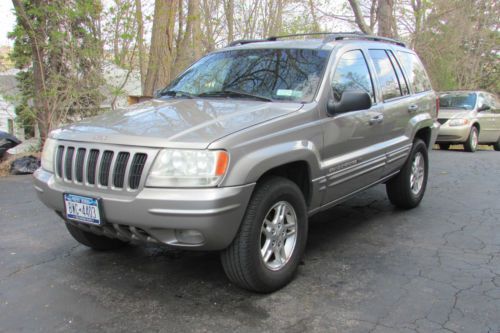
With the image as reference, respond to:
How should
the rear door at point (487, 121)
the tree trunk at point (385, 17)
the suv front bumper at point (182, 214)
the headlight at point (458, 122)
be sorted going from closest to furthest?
the suv front bumper at point (182, 214) → the headlight at point (458, 122) → the rear door at point (487, 121) → the tree trunk at point (385, 17)

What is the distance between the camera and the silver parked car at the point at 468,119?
40.7 feet

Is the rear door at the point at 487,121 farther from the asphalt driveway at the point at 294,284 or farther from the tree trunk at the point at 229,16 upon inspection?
the tree trunk at the point at 229,16

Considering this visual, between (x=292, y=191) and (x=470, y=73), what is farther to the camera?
(x=470, y=73)

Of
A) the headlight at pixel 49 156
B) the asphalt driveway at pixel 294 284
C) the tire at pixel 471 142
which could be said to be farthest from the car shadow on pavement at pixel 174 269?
the tire at pixel 471 142

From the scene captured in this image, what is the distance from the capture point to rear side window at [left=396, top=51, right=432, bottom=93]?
18.2 feet

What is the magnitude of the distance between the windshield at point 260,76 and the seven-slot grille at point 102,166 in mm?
1295

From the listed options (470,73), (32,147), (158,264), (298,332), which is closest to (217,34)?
(32,147)

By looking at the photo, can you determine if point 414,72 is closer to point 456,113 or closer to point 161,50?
point 161,50

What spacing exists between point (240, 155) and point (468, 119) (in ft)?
36.7

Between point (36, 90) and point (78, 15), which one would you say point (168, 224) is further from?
point (36, 90)

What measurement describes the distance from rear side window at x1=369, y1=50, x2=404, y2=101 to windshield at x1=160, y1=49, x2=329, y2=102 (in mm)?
943

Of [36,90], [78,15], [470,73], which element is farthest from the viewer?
[470,73]

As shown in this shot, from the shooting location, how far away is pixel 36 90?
9445 mm

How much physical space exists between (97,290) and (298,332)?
1.55 metres
